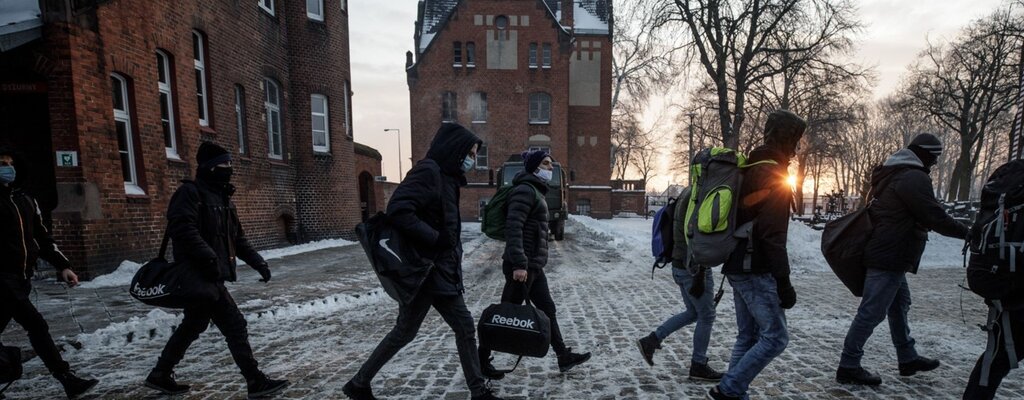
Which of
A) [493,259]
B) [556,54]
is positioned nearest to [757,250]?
[493,259]

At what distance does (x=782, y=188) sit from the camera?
2.71 meters

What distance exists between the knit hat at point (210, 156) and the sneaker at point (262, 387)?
155 cm

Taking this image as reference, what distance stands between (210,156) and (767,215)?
12.1ft

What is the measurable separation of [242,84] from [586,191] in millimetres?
23289

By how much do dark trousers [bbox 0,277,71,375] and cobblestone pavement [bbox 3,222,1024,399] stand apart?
0.41 m

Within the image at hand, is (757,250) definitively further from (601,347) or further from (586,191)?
(586,191)

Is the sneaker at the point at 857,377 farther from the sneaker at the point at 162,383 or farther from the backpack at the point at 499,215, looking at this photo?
the sneaker at the point at 162,383

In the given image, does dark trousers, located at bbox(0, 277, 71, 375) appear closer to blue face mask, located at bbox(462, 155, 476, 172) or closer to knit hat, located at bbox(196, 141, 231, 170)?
knit hat, located at bbox(196, 141, 231, 170)

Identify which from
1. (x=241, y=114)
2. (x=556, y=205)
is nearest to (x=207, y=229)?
(x=241, y=114)

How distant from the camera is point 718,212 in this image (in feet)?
8.95

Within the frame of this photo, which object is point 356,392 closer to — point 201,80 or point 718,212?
point 718,212

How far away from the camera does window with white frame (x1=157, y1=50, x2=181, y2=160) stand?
29.8 ft

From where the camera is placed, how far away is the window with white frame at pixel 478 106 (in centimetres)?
2958

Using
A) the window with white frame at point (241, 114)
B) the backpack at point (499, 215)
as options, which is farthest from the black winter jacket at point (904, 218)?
the window with white frame at point (241, 114)
